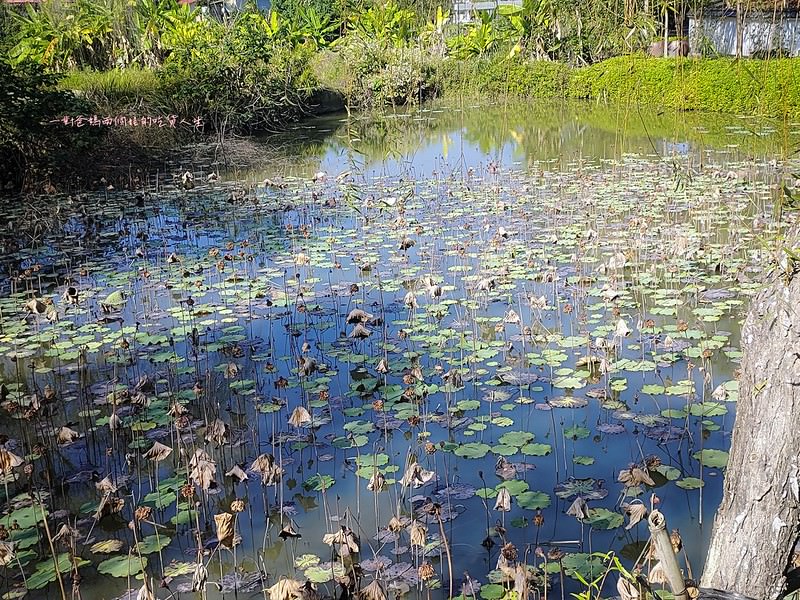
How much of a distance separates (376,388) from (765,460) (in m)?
2.02

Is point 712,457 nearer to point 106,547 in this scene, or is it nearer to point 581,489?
point 581,489

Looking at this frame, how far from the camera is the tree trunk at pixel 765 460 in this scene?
1461mm

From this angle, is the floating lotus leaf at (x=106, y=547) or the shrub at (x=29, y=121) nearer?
the floating lotus leaf at (x=106, y=547)

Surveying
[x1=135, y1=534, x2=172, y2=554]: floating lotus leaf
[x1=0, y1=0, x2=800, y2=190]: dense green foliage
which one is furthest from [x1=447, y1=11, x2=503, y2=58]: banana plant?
[x1=135, y1=534, x2=172, y2=554]: floating lotus leaf

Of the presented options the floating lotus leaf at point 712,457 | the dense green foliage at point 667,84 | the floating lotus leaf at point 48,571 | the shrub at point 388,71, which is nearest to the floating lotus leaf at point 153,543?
the floating lotus leaf at point 48,571

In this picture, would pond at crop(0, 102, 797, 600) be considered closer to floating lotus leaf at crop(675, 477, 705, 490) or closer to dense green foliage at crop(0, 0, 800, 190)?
floating lotus leaf at crop(675, 477, 705, 490)

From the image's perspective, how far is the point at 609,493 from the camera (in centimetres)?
257

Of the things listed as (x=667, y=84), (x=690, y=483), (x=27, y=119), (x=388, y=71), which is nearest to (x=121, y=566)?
(x=690, y=483)

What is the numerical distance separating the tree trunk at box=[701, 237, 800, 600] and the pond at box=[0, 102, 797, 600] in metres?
0.34

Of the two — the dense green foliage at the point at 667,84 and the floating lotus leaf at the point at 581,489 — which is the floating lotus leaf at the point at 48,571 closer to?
the floating lotus leaf at the point at 581,489

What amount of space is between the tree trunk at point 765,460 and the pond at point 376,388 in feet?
1.12

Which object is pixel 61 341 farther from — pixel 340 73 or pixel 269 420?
pixel 340 73

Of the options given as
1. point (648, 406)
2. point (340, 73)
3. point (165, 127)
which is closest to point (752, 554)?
point (648, 406)

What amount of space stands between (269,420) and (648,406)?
1.44 meters
